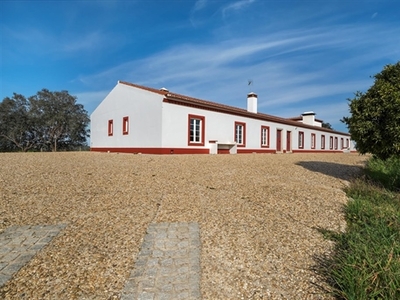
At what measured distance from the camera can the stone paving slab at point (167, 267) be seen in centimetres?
214

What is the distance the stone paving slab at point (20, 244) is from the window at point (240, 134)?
1609 centimetres

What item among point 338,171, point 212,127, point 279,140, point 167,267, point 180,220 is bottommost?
point 167,267

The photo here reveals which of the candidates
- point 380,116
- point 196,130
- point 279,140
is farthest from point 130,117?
point 380,116

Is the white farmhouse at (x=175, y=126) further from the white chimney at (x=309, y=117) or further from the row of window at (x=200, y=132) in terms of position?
the white chimney at (x=309, y=117)

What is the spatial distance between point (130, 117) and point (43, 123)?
58.9 feet

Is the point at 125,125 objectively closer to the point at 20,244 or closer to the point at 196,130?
the point at 196,130

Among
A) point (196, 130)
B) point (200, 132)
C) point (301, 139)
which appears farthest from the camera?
point (301, 139)

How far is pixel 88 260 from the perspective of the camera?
260 cm

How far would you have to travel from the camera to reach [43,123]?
29.1 meters

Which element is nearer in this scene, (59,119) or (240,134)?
(240,134)

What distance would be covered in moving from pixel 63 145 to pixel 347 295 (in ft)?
112

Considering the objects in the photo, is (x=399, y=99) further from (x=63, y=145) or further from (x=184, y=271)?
(x=63, y=145)

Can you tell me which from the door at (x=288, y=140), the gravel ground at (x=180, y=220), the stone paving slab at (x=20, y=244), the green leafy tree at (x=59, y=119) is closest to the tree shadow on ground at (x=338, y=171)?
the gravel ground at (x=180, y=220)

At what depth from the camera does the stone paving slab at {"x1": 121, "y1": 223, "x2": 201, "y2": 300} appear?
214 centimetres
